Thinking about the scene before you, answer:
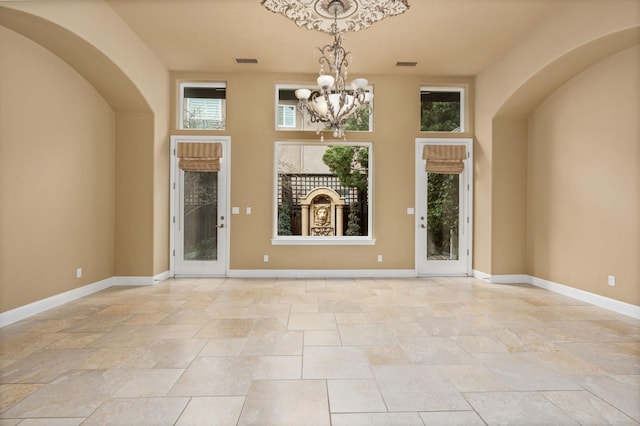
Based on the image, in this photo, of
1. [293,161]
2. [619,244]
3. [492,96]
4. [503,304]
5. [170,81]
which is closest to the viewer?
[619,244]

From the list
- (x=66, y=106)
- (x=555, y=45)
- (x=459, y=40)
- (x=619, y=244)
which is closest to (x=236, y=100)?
(x=66, y=106)

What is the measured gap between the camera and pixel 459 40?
Answer: 485 cm

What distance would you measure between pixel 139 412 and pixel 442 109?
6217 mm

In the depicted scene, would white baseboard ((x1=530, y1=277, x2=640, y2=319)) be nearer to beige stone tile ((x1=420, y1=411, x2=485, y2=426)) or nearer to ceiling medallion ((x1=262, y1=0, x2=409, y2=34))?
beige stone tile ((x1=420, y1=411, x2=485, y2=426))

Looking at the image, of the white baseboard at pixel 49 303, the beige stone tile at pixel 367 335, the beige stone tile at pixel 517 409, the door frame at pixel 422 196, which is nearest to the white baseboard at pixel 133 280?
the white baseboard at pixel 49 303

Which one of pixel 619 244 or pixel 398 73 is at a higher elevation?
Result: pixel 398 73

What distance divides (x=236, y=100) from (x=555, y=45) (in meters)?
4.76

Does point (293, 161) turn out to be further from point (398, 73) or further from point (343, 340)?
point (343, 340)

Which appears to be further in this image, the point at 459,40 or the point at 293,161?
the point at 293,161

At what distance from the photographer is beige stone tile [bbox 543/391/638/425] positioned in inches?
73.6

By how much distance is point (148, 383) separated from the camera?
7.45 ft

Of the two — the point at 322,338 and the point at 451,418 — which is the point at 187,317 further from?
the point at 451,418

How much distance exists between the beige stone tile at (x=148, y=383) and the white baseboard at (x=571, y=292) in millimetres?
4721

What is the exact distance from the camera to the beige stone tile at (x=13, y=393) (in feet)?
6.66
